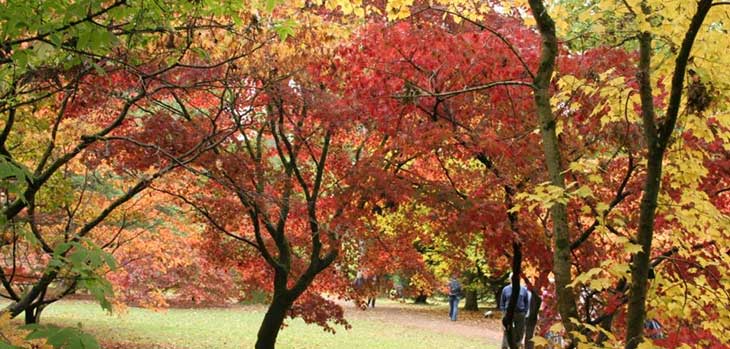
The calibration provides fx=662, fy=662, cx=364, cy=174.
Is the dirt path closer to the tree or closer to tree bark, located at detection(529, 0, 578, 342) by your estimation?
the tree

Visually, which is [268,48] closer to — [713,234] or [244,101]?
[244,101]

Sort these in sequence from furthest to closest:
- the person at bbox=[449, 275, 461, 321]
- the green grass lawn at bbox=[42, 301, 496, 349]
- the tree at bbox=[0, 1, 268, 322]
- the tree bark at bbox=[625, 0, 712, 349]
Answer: the person at bbox=[449, 275, 461, 321], the green grass lawn at bbox=[42, 301, 496, 349], the tree bark at bbox=[625, 0, 712, 349], the tree at bbox=[0, 1, 268, 322]

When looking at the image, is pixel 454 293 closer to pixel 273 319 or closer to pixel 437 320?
pixel 437 320

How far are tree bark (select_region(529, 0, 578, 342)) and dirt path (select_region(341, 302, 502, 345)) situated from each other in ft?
40.6

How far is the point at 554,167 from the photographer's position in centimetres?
335

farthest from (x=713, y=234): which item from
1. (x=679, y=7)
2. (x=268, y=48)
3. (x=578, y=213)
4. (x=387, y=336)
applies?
(x=387, y=336)

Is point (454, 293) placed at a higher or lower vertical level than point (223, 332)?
higher

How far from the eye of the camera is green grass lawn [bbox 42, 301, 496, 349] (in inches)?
554

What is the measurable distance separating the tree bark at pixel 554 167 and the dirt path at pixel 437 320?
40.6 feet

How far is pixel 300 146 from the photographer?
28.1 ft

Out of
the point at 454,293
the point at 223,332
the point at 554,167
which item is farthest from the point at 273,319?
the point at 454,293

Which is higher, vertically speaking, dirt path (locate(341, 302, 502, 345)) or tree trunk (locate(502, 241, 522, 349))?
tree trunk (locate(502, 241, 522, 349))

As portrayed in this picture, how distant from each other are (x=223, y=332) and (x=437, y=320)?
7111mm

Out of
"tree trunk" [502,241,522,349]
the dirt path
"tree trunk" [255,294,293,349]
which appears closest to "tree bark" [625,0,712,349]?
"tree trunk" [502,241,522,349]
